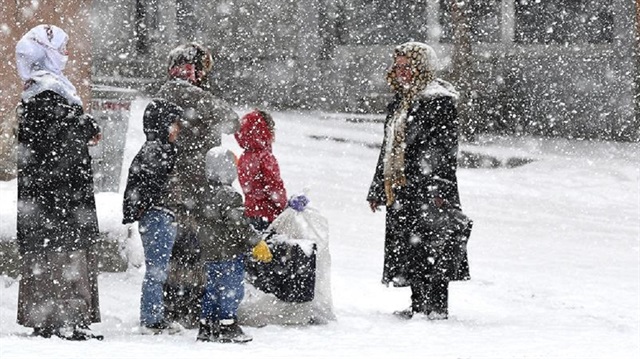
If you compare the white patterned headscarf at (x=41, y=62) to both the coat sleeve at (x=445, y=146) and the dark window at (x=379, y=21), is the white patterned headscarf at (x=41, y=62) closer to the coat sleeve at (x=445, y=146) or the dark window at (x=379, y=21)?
the coat sleeve at (x=445, y=146)

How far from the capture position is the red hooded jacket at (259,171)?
676cm

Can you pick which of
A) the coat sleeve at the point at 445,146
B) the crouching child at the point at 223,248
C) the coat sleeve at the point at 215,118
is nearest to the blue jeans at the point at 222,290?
the crouching child at the point at 223,248

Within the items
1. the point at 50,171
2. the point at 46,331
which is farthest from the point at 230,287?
the point at 50,171

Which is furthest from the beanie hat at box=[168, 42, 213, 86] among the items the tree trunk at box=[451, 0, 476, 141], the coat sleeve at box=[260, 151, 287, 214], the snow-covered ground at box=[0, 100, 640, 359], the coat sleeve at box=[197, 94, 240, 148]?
the tree trunk at box=[451, 0, 476, 141]

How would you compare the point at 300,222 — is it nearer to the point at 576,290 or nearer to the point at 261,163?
the point at 261,163

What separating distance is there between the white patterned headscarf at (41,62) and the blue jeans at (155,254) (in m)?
0.75

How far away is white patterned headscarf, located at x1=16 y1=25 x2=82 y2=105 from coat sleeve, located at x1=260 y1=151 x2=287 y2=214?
47.8 inches

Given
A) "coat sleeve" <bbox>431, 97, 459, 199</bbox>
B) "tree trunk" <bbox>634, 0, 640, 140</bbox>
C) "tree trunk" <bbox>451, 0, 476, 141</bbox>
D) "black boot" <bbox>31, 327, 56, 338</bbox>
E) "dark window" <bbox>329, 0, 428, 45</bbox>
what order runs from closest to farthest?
"black boot" <bbox>31, 327, 56, 338</bbox> < "coat sleeve" <bbox>431, 97, 459, 199</bbox> < "tree trunk" <bbox>634, 0, 640, 140</bbox> < "tree trunk" <bbox>451, 0, 476, 141</bbox> < "dark window" <bbox>329, 0, 428, 45</bbox>

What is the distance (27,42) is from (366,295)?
3.06m

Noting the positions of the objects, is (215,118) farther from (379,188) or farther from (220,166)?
(379,188)

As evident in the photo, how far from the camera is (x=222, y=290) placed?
19.7ft

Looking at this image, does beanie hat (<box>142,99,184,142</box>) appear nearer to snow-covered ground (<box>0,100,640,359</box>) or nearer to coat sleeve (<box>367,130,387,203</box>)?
snow-covered ground (<box>0,100,640,359</box>)

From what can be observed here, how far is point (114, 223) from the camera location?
7.96 m

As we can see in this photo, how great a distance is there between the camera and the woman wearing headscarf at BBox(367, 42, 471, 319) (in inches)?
273
